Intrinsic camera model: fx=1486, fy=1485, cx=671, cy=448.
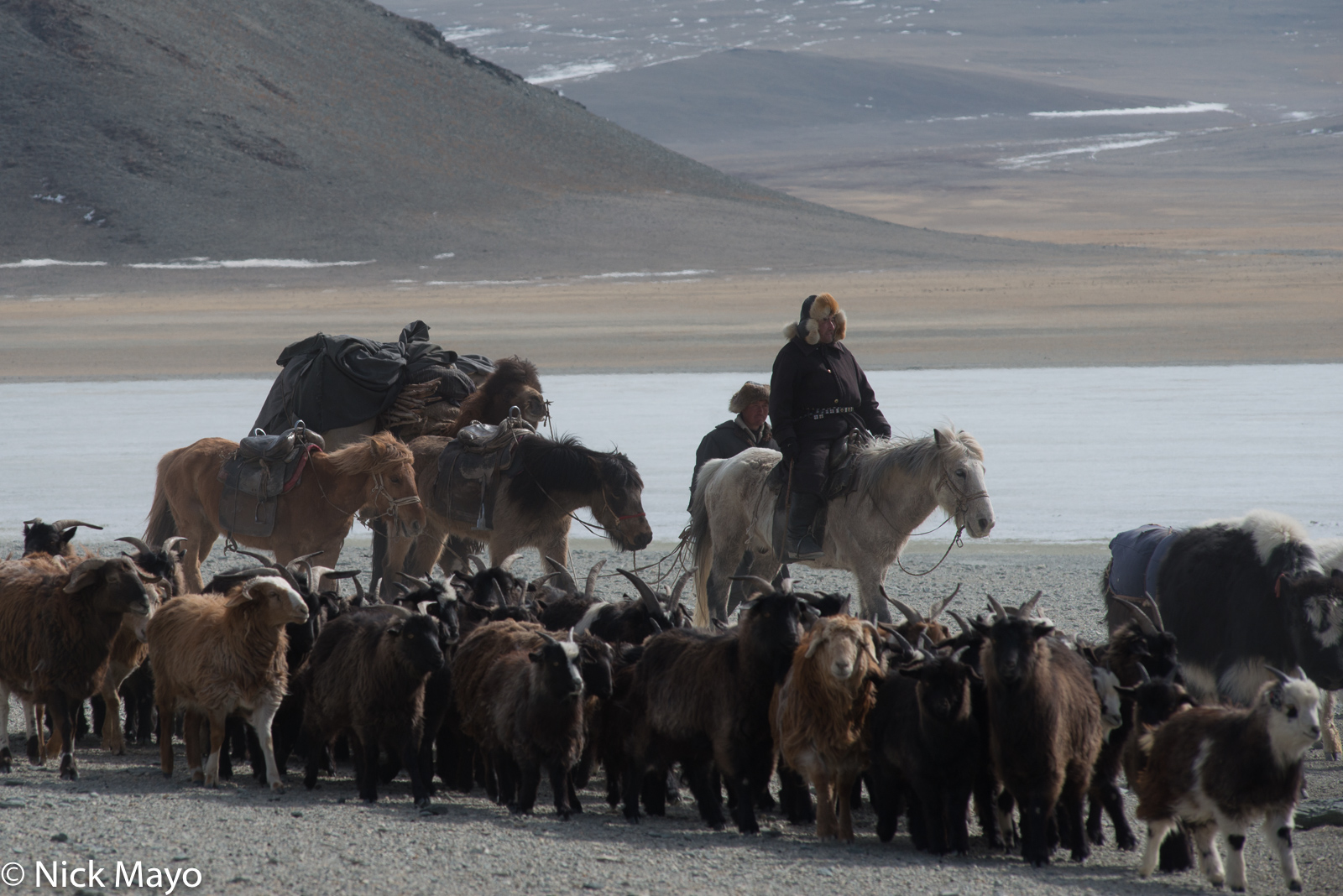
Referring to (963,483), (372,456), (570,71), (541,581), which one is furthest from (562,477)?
(570,71)

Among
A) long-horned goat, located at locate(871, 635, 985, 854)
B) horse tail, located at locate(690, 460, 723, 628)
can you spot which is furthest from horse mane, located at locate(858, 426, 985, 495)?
long-horned goat, located at locate(871, 635, 985, 854)

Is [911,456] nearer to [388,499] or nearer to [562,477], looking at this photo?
[562,477]

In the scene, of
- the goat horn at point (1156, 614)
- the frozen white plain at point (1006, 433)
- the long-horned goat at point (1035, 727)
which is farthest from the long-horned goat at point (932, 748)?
the frozen white plain at point (1006, 433)

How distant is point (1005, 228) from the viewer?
88562 millimetres

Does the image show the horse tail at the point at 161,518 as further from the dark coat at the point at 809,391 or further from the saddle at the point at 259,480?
the dark coat at the point at 809,391

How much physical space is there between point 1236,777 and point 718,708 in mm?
1932

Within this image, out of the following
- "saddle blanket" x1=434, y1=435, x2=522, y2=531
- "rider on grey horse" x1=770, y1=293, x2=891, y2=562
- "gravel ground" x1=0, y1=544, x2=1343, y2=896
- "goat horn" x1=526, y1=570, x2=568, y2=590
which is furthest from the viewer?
"saddle blanket" x1=434, y1=435, x2=522, y2=531

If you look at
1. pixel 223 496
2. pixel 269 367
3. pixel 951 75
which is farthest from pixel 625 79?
pixel 223 496

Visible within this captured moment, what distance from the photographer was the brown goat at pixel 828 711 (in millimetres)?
5625

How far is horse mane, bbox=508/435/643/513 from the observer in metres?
9.14

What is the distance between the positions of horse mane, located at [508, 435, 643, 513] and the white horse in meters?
0.50

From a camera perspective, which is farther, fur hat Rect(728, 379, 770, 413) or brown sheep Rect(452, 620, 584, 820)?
fur hat Rect(728, 379, 770, 413)

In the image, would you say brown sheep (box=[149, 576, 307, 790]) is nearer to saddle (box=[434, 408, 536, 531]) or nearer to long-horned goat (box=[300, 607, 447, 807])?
long-horned goat (box=[300, 607, 447, 807])

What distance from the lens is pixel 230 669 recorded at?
20.1 feet
